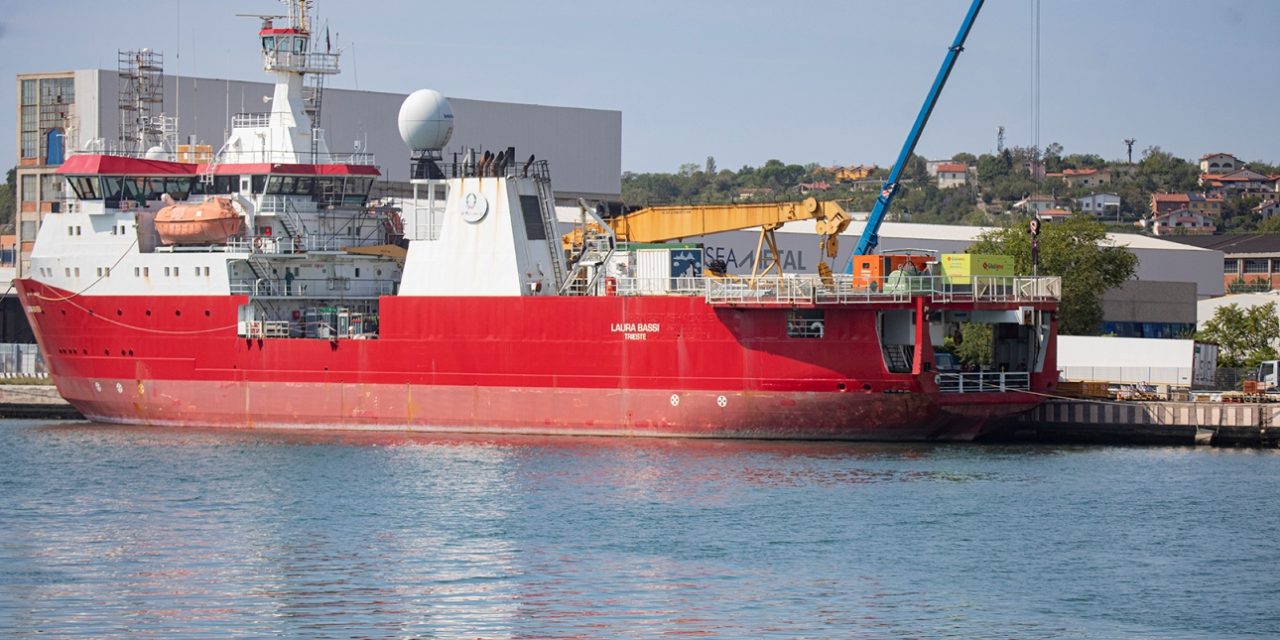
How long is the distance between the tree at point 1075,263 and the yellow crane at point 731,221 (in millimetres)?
21813

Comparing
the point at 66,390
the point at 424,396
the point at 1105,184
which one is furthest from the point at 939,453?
the point at 1105,184

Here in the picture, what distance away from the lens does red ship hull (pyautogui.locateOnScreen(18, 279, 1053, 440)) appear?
137ft

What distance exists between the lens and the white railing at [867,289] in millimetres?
41031

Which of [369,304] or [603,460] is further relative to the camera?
[369,304]

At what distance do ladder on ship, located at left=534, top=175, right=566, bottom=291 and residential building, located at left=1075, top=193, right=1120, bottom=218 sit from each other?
14199cm

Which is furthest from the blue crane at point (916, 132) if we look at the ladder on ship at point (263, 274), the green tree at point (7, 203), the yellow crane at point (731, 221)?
the green tree at point (7, 203)

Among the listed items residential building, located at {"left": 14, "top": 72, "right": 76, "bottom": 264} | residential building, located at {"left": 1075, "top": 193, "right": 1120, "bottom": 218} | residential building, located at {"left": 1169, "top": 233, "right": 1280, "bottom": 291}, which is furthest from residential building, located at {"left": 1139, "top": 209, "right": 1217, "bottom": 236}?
residential building, located at {"left": 14, "top": 72, "right": 76, "bottom": 264}

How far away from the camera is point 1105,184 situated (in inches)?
7662

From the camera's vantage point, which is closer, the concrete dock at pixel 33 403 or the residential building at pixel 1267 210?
the concrete dock at pixel 33 403

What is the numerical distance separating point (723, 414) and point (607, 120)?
45.6 metres

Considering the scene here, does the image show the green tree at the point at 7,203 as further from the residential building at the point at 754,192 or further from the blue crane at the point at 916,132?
the blue crane at the point at 916,132

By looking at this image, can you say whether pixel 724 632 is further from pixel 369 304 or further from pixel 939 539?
pixel 369 304

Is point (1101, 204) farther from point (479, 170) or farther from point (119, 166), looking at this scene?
point (119, 166)

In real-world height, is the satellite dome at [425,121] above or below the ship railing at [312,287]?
above
